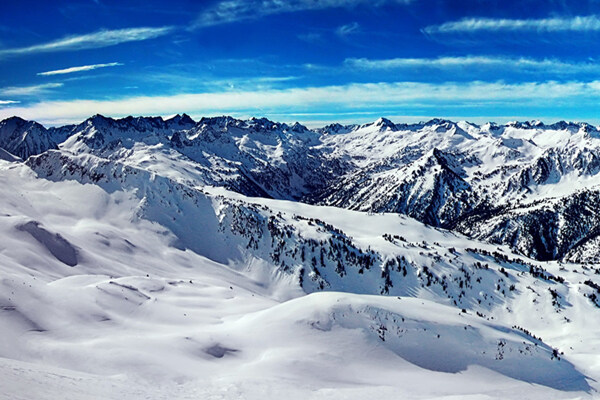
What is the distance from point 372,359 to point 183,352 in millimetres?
19971

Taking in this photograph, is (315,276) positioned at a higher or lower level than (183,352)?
lower

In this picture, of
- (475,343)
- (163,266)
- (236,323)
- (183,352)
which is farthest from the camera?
(163,266)

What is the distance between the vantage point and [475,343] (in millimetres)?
49375

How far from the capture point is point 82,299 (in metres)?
54.3

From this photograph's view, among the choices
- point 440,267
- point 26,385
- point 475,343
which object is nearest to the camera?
point 26,385

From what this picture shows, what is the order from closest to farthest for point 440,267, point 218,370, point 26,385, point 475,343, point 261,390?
1. point 26,385
2. point 261,390
3. point 218,370
4. point 475,343
5. point 440,267

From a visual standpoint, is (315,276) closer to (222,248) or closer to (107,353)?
(222,248)

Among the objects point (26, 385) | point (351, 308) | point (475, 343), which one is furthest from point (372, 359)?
point (26, 385)

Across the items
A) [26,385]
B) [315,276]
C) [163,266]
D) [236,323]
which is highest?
[26,385]

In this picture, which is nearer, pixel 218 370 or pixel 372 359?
pixel 218 370

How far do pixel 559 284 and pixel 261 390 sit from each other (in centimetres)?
17979

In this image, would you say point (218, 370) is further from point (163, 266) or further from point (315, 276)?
point (315, 276)

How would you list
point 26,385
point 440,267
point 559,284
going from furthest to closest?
point 440,267 < point 559,284 < point 26,385

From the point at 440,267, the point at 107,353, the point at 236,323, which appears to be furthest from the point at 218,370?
the point at 440,267
